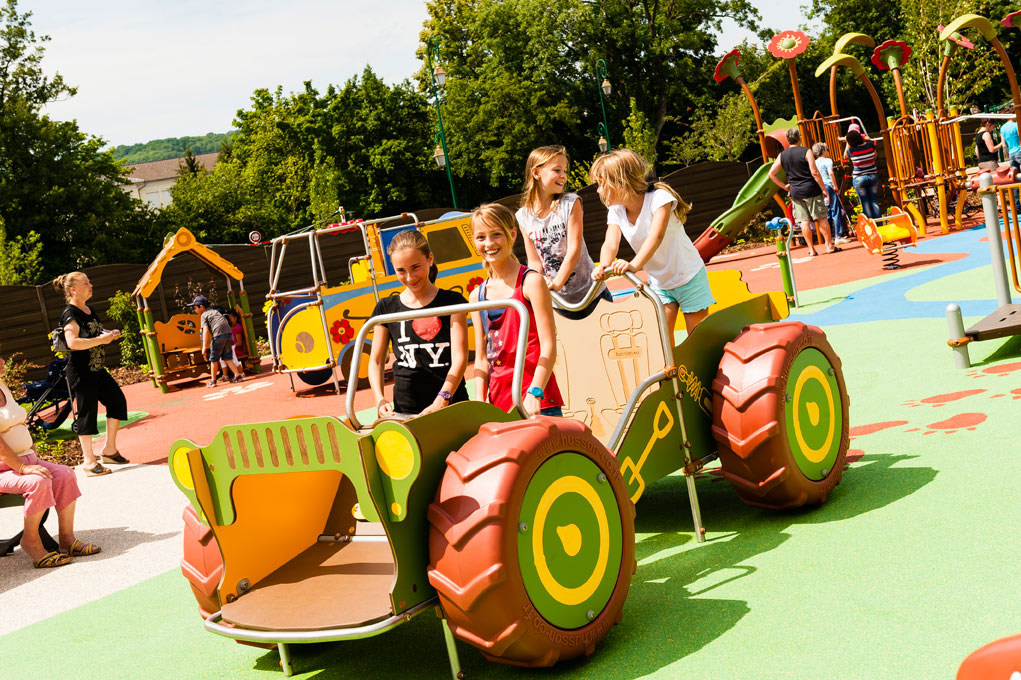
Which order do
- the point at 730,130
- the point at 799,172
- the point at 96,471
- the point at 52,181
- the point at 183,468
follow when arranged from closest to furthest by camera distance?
the point at 183,468
the point at 96,471
the point at 799,172
the point at 730,130
the point at 52,181

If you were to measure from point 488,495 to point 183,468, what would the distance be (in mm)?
1199

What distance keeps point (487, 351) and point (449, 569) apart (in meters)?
1.72

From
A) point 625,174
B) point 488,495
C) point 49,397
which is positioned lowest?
point 488,495

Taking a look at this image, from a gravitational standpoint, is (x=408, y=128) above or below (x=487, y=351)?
above

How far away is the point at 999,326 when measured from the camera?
658 centimetres

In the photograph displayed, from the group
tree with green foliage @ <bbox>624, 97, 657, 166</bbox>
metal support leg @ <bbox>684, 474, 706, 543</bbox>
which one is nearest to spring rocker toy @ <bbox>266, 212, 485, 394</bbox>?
metal support leg @ <bbox>684, 474, 706, 543</bbox>

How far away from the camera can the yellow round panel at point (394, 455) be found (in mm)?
3137

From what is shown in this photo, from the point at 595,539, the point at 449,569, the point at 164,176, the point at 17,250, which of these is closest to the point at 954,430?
the point at 595,539

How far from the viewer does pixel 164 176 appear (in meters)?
137

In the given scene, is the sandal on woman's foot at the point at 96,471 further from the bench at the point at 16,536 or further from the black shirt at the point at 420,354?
the black shirt at the point at 420,354

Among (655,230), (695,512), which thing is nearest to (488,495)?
(695,512)

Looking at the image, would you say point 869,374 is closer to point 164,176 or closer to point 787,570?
point 787,570

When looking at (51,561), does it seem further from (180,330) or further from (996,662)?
(180,330)

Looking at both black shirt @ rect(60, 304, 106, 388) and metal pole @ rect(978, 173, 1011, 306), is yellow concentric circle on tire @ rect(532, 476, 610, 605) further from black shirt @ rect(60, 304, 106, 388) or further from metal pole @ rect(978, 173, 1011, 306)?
Answer: black shirt @ rect(60, 304, 106, 388)
